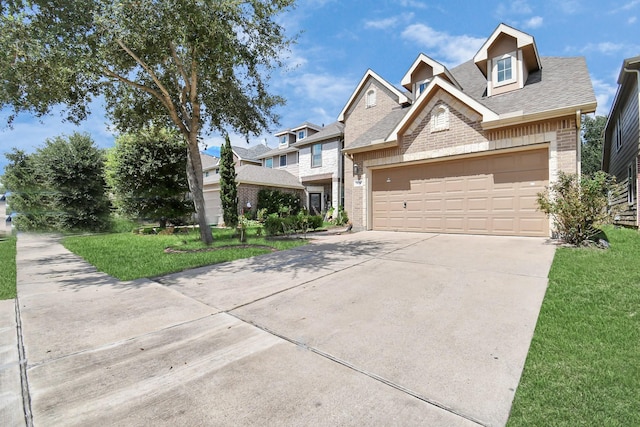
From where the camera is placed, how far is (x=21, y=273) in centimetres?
607

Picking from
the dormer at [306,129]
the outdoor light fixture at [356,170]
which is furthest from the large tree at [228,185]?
the dormer at [306,129]

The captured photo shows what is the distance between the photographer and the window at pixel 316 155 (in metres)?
20.8

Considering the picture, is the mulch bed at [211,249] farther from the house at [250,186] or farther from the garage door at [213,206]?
the garage door at [213,206]

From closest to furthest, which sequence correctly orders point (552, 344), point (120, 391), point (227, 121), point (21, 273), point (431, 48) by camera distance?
point (120, 391), point (552, 344), point (21, 273), point (227, 121), point (431, 48)

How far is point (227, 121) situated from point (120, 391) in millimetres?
10014

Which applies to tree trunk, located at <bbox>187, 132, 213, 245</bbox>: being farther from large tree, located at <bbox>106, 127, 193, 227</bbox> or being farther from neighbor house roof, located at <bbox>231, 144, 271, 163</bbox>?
neighbor house roof, located at <bbox>231, 144, 271, 163</bbox>

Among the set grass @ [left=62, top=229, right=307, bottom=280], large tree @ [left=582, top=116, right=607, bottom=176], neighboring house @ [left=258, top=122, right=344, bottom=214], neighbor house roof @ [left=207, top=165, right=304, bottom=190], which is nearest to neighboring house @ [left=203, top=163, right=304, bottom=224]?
neighbor house roof @ [left=207, top=165, right=304, bottom=190]

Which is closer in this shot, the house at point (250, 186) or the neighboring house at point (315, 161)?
the house at point (250, 186)

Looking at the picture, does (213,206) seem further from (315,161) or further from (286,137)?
(286,137)

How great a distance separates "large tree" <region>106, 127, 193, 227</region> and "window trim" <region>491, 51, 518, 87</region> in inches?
521

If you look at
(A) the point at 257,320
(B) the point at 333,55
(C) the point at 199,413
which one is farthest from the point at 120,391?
(B) the point at 333,55

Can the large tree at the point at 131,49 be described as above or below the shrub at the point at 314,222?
above

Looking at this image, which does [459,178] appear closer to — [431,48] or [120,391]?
[431,48]

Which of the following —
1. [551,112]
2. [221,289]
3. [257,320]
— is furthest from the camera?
[551,112]
